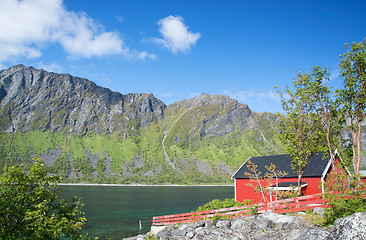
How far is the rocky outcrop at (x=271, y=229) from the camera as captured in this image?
9.34 m

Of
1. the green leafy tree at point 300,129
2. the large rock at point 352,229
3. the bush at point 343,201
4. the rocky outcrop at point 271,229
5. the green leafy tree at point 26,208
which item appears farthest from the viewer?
the green leafy tree at point 300,129

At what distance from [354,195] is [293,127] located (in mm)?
13439

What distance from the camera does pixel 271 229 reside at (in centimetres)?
1766

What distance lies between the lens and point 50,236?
13773 millimetres

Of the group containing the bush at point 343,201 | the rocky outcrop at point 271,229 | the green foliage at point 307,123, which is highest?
the green foliage at point 307,123

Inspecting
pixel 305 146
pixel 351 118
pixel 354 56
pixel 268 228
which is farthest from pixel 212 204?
pixel 354 56

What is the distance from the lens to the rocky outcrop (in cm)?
934

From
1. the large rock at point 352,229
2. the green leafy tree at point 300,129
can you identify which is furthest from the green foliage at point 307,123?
the large rock at point 352,229

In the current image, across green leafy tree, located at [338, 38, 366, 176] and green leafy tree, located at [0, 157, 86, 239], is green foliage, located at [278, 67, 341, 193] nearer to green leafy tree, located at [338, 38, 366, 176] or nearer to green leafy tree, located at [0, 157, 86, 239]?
green leafy tree, located at [338, 38, 366, 176]

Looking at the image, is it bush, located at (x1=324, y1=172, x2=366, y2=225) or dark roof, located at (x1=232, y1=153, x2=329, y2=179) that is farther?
dark roof, located at (x1=232, y1=153, x2=329, y2=179)

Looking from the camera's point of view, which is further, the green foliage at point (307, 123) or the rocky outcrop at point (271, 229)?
the green foliage at point (307, 123)

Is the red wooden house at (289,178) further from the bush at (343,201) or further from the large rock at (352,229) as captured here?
the large rock at (352,229)

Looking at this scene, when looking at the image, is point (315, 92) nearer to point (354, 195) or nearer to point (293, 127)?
point (293, 127)

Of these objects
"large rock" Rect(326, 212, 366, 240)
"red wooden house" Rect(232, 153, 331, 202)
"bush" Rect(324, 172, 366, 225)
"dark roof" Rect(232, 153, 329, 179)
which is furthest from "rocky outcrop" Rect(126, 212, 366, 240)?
"dark roof" Rect(232, 153, 329, 179)
